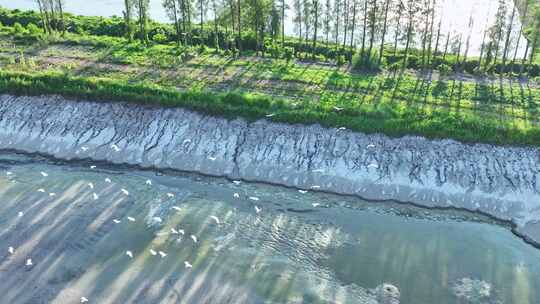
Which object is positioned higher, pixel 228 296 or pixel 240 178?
pixel 240 178

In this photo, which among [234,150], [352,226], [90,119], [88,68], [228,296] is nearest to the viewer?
[228,296]

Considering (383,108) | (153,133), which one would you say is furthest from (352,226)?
(153,133)

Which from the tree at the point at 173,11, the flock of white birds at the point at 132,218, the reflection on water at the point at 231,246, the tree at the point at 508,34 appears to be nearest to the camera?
the reflection on water at the point at 231,246

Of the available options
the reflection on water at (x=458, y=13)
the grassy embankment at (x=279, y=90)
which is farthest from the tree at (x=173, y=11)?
the reflection on water at (x=458, y=13)

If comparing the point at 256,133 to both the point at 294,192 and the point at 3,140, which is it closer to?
the point at 294,192

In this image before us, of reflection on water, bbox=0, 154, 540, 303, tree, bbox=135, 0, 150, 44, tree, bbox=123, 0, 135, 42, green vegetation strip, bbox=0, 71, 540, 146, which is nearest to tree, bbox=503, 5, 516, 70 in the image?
green vegetation strip, bbox=0, 71, 540, 146

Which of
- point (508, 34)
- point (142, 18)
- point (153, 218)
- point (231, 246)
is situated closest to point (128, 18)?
point (142, 18)

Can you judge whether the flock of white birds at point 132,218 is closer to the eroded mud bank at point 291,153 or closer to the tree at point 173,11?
the eroded mud bank at point 291,153

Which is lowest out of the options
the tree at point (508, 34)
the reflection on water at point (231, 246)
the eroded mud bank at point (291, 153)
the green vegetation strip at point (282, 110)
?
the reflection on water at point (231, 246)
